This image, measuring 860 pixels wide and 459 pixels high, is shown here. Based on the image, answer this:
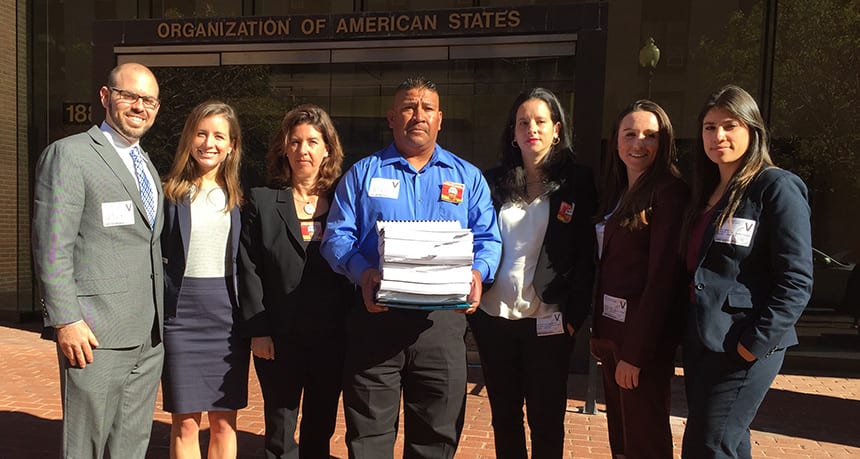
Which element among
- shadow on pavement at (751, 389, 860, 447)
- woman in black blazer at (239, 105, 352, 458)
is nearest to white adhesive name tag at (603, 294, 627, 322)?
woman in black blazer at (239, 105, 352, 458)

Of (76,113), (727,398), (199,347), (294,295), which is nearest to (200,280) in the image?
(199,347)

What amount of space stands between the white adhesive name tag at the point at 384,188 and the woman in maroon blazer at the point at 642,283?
1084 mm

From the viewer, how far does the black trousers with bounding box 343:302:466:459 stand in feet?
9.72

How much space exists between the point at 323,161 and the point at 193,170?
69 centimetres

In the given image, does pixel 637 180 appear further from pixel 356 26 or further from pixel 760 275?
pixel 356 26

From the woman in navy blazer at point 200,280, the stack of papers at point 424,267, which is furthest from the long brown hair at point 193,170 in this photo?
the stack of papers at point 424,267

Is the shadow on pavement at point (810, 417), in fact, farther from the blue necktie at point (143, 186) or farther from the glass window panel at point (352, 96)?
the blue necktie at point (143, 186)

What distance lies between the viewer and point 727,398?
2.63m

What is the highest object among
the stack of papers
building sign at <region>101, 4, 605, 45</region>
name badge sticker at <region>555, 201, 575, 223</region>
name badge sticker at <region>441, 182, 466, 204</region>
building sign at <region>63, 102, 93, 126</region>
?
building sign at <region>101, 4, 605, 45</region>

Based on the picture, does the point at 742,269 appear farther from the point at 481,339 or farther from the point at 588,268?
the point at 481,339

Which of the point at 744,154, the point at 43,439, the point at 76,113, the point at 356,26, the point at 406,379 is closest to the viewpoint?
the point at 744,154

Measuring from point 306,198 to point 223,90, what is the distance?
6.23 m

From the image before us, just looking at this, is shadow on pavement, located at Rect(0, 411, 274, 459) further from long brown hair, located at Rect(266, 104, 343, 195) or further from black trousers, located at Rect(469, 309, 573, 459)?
long brown hair, located at Rect(266, 104, 343, 195)

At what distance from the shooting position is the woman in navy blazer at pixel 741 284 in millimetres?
2545
